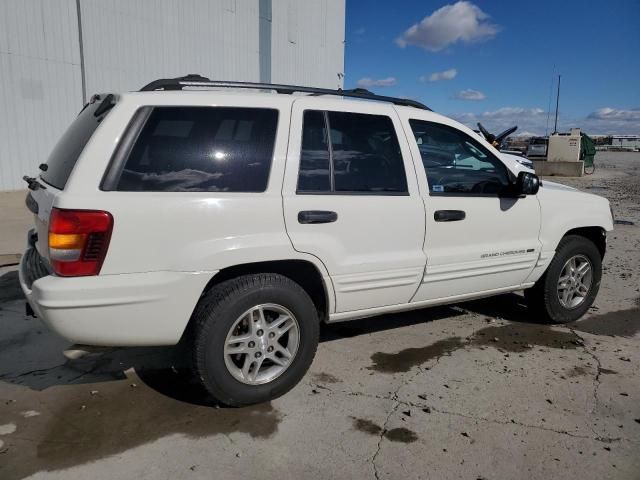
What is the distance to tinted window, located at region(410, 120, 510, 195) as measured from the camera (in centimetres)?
379

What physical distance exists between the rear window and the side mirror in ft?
9.77

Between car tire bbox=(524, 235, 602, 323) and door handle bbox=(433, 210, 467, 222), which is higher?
door handle bbox=(433, 210, 467, 222)

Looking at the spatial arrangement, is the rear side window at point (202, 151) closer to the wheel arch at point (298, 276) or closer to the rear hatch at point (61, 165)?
the rear hatch at point (61, 165)

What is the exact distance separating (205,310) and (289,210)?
768 millimetres

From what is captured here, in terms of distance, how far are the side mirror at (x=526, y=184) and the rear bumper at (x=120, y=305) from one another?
8.32 ft

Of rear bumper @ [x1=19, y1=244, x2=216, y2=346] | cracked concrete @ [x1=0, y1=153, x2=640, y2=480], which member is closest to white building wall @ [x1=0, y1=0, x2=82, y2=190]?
cracked concrete @ [x1=0, y1=153, x2=640, y2=480]

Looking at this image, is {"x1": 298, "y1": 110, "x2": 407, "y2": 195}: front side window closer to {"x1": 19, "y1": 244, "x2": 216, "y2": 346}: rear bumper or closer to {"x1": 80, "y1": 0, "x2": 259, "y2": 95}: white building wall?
{"x1": 19, "y1": 244, "x2": 216, "y2": 346}: rear bumper

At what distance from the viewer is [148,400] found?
3266 mm

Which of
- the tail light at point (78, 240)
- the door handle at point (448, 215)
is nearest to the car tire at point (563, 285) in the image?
the door handle at point (448, 215)

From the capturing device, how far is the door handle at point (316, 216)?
313cm

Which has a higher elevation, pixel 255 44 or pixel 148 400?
pixel 255 44

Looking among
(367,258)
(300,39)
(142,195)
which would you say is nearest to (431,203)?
(367,258)

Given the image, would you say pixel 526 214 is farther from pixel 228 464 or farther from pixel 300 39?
pixel 300 39

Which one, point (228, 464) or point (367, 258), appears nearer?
point (228, 464)
